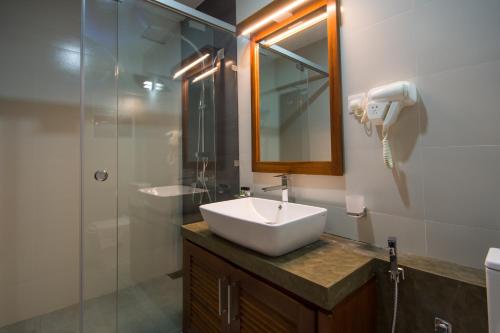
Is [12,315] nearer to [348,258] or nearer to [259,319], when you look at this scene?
[259,319]

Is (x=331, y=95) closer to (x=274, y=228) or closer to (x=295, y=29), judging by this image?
(x=295, y=29)

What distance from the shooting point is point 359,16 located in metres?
1.13

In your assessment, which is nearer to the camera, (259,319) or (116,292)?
(259,319)

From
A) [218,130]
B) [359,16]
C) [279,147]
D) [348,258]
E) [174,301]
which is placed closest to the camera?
[348,258]

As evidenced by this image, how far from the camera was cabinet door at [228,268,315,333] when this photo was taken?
2.58 feet

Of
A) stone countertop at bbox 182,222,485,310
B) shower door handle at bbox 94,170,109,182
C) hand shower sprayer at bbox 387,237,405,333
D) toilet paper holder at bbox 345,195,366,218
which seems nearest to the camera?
stone countertop at bbox 182,222,485,310

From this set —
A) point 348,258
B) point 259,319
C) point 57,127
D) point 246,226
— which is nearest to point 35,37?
point 57,127

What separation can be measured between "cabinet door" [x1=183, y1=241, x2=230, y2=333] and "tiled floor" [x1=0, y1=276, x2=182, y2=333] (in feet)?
1.02

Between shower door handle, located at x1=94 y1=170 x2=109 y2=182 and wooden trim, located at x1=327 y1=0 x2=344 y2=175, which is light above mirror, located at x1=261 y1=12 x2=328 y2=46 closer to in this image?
wooden trim, located at x1=327 y1=0 x2=344 y2=175

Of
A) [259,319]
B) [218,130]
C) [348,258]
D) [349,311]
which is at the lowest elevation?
[259,319]

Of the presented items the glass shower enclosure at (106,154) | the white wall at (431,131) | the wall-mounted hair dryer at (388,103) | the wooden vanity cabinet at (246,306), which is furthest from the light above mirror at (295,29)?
the wooden vanity cabinet at (246,306)

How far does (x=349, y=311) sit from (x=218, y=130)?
1539mm

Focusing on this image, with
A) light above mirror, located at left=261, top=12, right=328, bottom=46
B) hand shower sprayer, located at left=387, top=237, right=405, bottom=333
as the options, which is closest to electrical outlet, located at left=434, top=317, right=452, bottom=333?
hand shower sprayer, located at left=387, top=237, right=405, bottom=333

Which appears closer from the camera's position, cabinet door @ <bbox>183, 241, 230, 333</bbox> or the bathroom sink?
the bathroom sink
